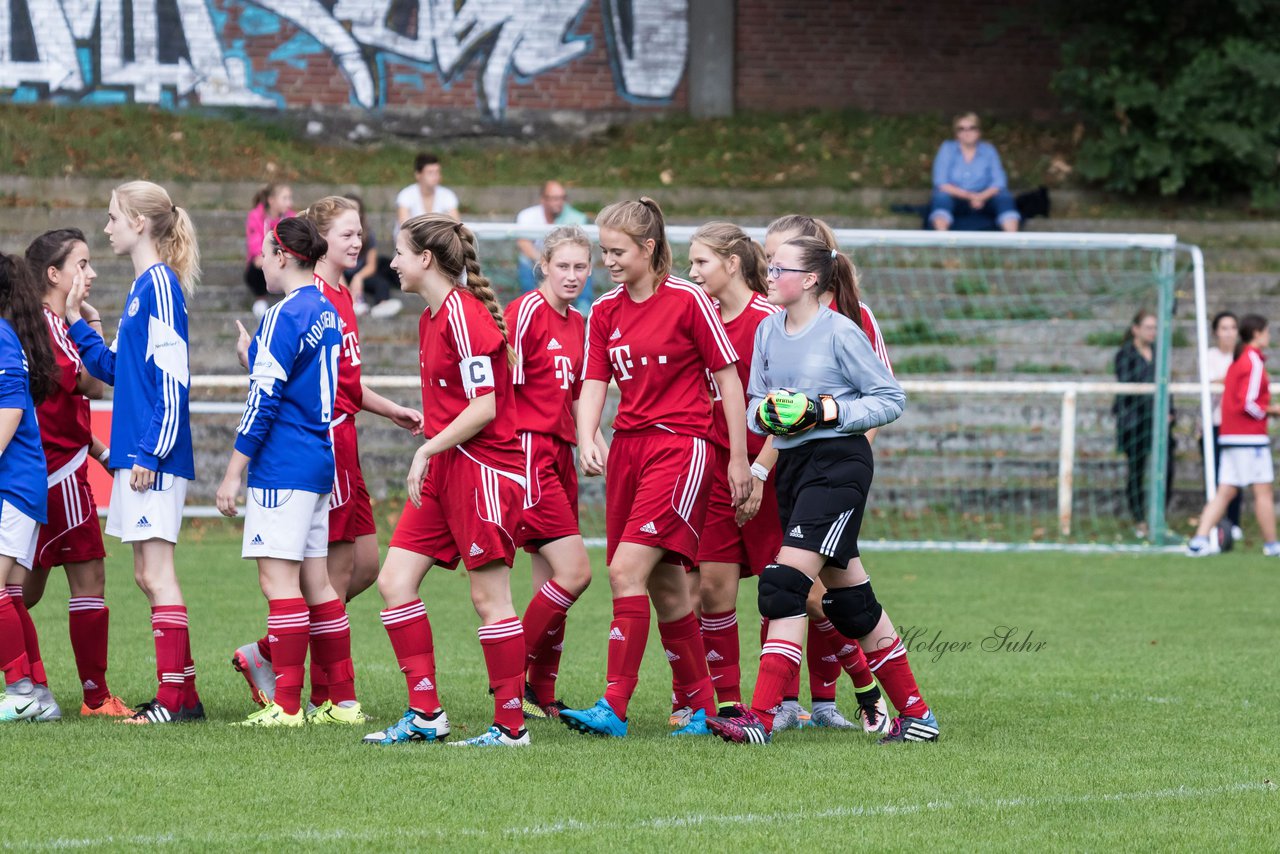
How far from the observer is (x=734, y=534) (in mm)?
6664

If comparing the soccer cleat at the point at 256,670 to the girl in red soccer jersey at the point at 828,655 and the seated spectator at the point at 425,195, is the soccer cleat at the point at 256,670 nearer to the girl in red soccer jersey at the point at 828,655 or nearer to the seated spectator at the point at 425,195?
the girl in red soccer jersey at the point at 828,655

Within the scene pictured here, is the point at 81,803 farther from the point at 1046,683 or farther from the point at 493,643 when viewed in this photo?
the point at 1046,683

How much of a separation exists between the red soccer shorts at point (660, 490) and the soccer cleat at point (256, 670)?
1.51 meters

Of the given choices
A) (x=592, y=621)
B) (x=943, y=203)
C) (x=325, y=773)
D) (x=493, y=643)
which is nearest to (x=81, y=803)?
(x=325, y=773)

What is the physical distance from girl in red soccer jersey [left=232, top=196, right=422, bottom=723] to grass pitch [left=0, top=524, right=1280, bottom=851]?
34 cm

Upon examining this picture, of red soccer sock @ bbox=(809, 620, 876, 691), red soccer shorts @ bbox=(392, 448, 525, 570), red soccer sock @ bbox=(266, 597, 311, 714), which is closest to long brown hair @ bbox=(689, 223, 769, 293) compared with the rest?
red soccer shorts @ bbox=(392, 448, 525, 570)

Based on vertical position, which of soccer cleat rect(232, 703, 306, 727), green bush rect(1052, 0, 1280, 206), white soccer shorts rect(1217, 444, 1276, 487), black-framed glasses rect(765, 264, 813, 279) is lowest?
white soccer shorts rect(1217, 444, 1276, 487)

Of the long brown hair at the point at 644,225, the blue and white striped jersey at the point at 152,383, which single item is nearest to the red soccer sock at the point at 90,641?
the blue and white striped jersey at the point at 152,383

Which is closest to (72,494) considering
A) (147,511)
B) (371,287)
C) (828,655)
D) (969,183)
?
(147,511)

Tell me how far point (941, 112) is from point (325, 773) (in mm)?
18722

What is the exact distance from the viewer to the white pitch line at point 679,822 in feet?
14.6

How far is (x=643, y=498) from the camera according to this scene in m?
6.12

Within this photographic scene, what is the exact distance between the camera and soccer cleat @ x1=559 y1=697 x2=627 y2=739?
19.8ft

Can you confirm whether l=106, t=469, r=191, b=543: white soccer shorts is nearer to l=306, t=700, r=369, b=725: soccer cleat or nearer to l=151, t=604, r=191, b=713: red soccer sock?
l=151, t=604, r=191, b=713: red soccer sock
